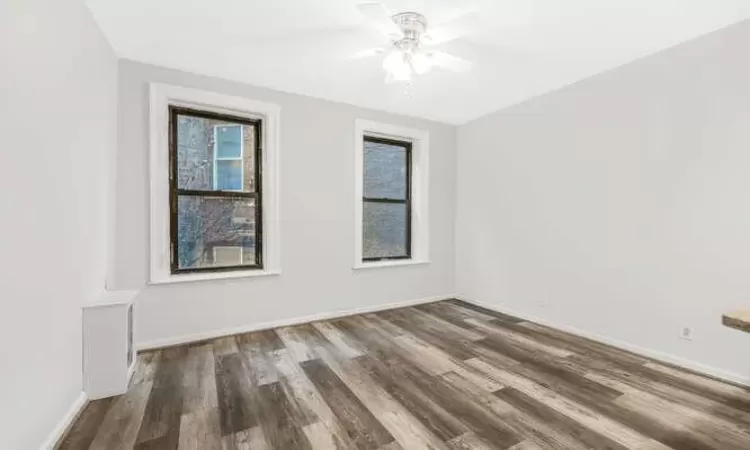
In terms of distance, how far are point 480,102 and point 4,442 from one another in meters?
4.38

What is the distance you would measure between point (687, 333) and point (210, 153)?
447 centimetres

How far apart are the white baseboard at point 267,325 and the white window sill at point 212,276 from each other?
0.51m

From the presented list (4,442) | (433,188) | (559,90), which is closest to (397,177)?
(433,188)

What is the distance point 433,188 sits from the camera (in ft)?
15.0

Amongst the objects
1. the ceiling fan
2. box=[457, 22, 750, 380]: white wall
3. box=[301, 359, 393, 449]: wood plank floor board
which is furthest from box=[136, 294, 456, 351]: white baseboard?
the ceiling fan

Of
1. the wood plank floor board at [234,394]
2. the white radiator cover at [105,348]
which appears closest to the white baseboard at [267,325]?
the wood plank floor board at [234,394]

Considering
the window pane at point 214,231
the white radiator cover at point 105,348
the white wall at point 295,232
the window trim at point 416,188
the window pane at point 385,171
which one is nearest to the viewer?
the white radiator cover at point 105,348

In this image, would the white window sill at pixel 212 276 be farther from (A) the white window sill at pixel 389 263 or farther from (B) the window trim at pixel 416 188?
(B) the window trim at pixel 416 188

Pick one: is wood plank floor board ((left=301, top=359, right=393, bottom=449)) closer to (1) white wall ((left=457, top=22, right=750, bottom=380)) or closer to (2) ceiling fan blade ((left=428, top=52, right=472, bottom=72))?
(1) white wall ((left=457, top=22, right=750, bottom=380))

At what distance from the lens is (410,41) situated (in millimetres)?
2361

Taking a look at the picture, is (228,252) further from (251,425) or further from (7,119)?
(7,119)

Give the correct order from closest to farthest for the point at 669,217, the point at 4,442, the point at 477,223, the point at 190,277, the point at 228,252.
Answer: the point at 4,442
the point at 669,217
the point at 190,277
the point at 228,252
the point at 477,223

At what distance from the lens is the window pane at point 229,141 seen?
3.31 metres

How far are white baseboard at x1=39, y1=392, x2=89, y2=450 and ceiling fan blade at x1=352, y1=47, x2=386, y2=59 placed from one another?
3.08 metres
